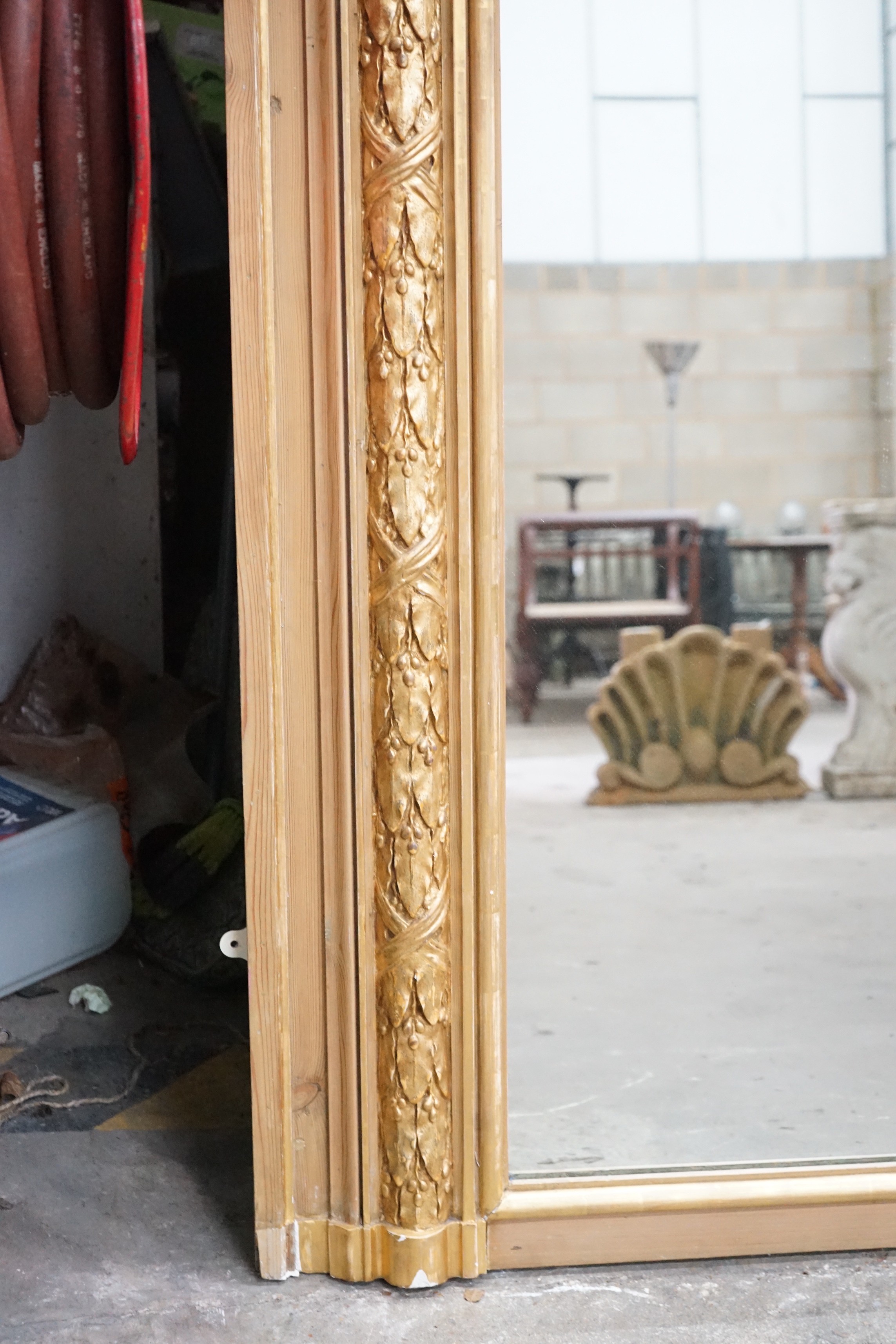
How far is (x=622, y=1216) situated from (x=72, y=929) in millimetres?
1420

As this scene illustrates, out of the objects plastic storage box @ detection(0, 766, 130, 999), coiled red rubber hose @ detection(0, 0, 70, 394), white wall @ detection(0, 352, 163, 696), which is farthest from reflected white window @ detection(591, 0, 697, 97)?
plastic storage box @ detection(0, 766, 130, 999)

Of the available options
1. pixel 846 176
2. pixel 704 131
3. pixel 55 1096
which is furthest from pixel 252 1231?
pixel 704 131

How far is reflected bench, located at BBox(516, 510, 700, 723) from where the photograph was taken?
2232 mm

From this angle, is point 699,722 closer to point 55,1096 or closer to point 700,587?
point 700,587

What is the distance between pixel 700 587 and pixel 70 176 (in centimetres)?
201

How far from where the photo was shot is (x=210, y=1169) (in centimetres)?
185

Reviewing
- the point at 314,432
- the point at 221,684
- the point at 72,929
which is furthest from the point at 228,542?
the point at 314,432

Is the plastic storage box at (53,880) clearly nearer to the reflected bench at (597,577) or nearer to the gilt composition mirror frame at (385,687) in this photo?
the reflected bench at (597,577)

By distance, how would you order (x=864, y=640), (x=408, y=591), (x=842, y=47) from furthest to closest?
(x=864, y=640) → (x=842, y=47) → (x=408, y=591)

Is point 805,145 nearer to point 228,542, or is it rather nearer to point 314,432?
point 228,542

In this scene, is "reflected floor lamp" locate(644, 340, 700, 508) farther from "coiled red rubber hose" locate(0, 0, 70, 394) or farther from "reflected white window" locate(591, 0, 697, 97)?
"coiled red rubber hose" locate(0, 0, 70, 394)

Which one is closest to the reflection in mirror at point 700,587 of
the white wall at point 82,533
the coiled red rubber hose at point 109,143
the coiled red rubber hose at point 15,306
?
the coiled red rubber hose at point 109,143

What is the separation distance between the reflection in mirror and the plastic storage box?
2.79 feet

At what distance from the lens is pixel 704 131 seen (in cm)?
364
